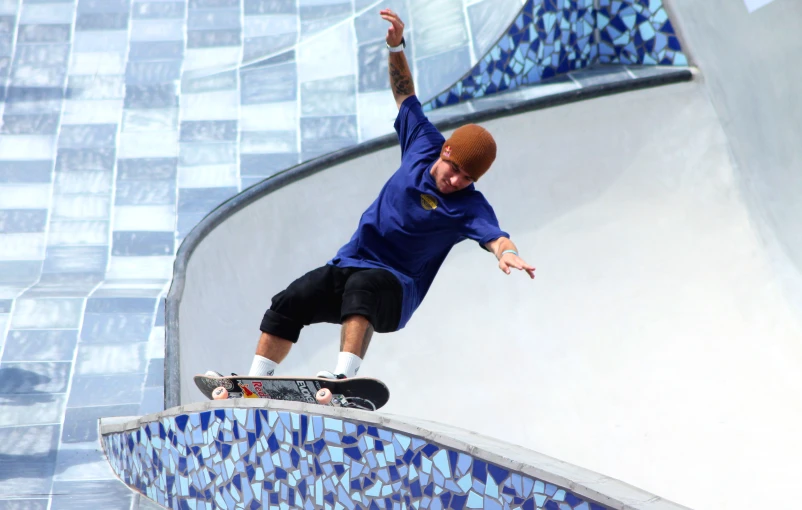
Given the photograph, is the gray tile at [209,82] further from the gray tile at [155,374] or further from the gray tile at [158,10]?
the gray tile at [155,374]

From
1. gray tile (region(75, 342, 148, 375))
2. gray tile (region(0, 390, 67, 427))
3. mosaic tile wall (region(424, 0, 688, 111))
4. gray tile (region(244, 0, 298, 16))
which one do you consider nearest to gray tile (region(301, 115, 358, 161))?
mosaic tile wall (region(424, 0, 688, 111))

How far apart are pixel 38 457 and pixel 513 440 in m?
2.85

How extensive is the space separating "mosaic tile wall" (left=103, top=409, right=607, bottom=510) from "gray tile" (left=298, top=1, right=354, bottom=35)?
497cm

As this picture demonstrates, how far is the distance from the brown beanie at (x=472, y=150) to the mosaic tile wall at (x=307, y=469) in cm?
130

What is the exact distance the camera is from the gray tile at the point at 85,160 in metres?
7.53

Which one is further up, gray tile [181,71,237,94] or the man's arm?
gray tile [181,71,237,94]

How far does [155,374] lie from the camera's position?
17.3 feet

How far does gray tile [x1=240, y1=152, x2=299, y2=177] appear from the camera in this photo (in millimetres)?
7480

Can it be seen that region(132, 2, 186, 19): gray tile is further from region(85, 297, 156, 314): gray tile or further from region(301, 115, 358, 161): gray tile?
region(85, 297, 156, 314): gray tile

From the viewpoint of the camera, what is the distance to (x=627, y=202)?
7211 mm

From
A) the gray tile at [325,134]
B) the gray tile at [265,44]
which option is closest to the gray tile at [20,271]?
the gray tile at [325,134]

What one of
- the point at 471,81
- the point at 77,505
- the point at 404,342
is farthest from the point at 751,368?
the point at 77,505

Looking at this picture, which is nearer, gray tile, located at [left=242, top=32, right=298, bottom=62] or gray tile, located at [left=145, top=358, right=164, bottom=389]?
gray tile, located at [left=145, top=358, right=164, bottom=389]

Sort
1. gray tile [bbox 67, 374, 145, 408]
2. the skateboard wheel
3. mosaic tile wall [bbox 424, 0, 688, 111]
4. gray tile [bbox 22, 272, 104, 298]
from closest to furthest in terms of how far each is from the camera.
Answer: the skateboard wheel → gray tile [bbox 67, 374, 145, 408] → gray tile [bbox 22, 272, 104, 298] → mosaic tile wall [bbox 424, 0, 688, 111]
